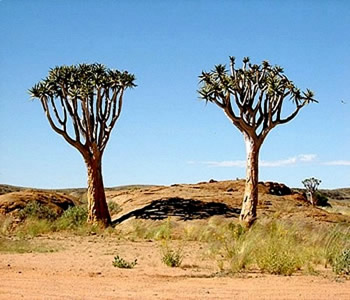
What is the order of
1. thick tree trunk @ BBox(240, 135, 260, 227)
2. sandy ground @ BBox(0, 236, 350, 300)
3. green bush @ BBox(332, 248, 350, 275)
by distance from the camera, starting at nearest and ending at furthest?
→ sandy ground @ BBox(0, 236, 350, 300), green bush @ BBox(332, 248, 350, 275), thick tree trunk @ BBox(240, 135, 260, 227)

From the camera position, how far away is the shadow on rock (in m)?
21.5

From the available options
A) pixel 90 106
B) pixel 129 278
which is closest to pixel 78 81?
pixel 90 106

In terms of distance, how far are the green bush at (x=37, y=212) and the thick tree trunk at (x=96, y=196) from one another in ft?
6.40

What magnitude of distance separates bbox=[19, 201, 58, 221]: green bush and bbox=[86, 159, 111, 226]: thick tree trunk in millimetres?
1949

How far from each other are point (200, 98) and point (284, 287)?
11.0 meters

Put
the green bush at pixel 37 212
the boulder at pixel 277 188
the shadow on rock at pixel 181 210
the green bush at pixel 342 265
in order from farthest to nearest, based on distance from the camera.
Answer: the boulder at pixel 277 188 < the green bush at pixel 37 212 < the shadow on rock at pixel 181 210 < the green bush at pixel 342 265

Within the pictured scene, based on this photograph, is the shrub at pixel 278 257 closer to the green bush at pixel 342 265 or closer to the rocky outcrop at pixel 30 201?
the green bush at pixel 342 265

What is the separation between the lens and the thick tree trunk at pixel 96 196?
864 inches

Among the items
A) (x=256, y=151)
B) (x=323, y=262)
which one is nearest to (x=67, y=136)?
(x=256, y=151)

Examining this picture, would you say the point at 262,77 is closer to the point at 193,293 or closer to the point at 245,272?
the point at 245,272

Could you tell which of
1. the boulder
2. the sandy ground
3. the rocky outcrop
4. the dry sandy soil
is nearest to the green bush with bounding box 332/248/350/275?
the dry sandy soil

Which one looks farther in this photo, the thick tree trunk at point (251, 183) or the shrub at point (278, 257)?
the thick tree trunk at point (251, 183)

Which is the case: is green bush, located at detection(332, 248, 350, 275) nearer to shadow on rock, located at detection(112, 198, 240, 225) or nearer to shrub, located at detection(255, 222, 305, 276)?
shrub, located at detection(255, 222, 305, 276)

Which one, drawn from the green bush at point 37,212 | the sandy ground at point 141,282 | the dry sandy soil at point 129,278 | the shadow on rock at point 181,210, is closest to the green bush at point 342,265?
the dry sandy soil at point 129,278
